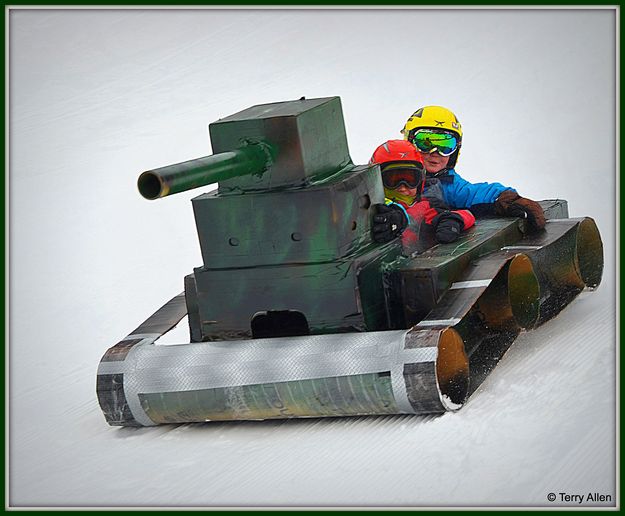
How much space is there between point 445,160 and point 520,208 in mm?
479

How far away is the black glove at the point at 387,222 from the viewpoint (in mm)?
5820

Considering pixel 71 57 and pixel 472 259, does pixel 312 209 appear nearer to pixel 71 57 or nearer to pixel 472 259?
pixel 472 259

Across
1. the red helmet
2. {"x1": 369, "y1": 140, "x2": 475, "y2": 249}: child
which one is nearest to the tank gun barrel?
{"x1": 369, "y1": 140, "x2": 475, "y2": 249}: child

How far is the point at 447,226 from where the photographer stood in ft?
20.5

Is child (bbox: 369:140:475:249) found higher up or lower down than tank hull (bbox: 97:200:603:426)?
higher up

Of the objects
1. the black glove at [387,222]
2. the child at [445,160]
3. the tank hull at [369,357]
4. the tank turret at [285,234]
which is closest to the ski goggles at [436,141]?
the child at [445,160]

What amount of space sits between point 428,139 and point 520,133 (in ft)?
10.7

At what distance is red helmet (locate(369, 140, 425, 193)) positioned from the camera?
250 inches

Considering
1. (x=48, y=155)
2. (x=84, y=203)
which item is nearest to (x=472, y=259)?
(x=84, y=203)

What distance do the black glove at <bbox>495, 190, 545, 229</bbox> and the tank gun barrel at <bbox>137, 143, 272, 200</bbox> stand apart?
1528mm

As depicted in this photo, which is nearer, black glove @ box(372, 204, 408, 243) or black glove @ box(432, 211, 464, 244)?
black glove @ box(372, 204, 408, 243)

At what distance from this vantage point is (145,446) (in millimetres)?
5426

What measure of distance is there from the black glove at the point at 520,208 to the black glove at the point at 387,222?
0.86m

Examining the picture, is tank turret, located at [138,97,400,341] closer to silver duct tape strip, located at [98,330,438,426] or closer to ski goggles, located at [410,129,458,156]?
silver duct tape strip, located at [98,330,438,426]
